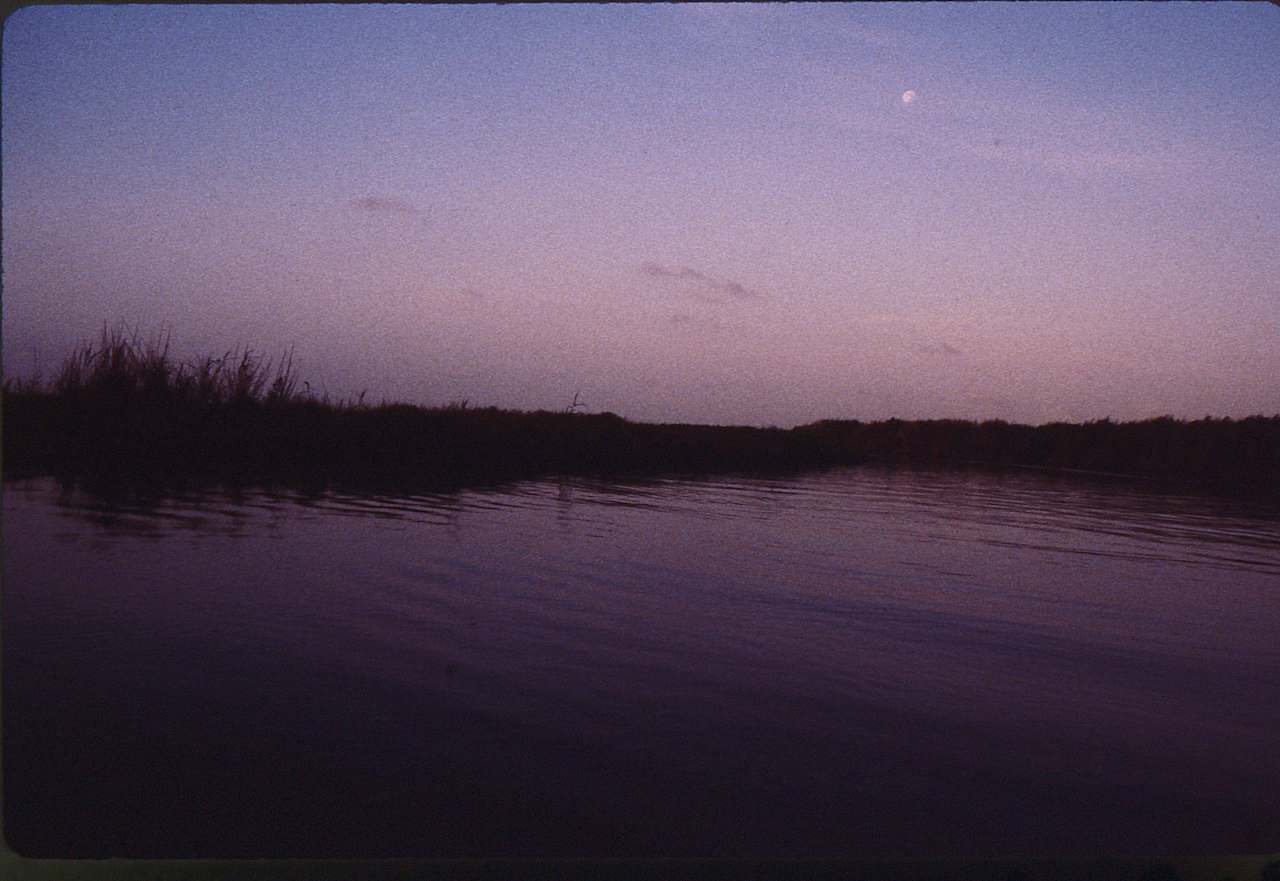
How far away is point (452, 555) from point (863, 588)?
1968 mm

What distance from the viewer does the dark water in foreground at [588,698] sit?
2.01m

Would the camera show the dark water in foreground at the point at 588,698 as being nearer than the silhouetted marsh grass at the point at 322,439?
Yes

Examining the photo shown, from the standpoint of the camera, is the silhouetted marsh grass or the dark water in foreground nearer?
the dark water in foreground

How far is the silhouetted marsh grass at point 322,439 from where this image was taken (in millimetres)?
5281

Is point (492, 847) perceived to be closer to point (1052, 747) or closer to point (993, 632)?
point (1052, 747)

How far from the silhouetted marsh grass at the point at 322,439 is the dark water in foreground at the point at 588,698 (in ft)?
2.71

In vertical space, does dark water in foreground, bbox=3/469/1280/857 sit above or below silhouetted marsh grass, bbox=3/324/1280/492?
below

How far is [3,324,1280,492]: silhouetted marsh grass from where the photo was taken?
5281 millimetres

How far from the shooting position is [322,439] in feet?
22.6

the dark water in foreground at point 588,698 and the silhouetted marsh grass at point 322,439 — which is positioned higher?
the silhouetted marsh grass at point 322,439

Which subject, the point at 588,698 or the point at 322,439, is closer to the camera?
the point at 588,698

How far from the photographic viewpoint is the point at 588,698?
8.40ft

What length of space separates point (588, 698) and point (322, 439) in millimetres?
4965

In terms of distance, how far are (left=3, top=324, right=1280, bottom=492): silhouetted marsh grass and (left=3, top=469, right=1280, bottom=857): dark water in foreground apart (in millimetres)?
827
